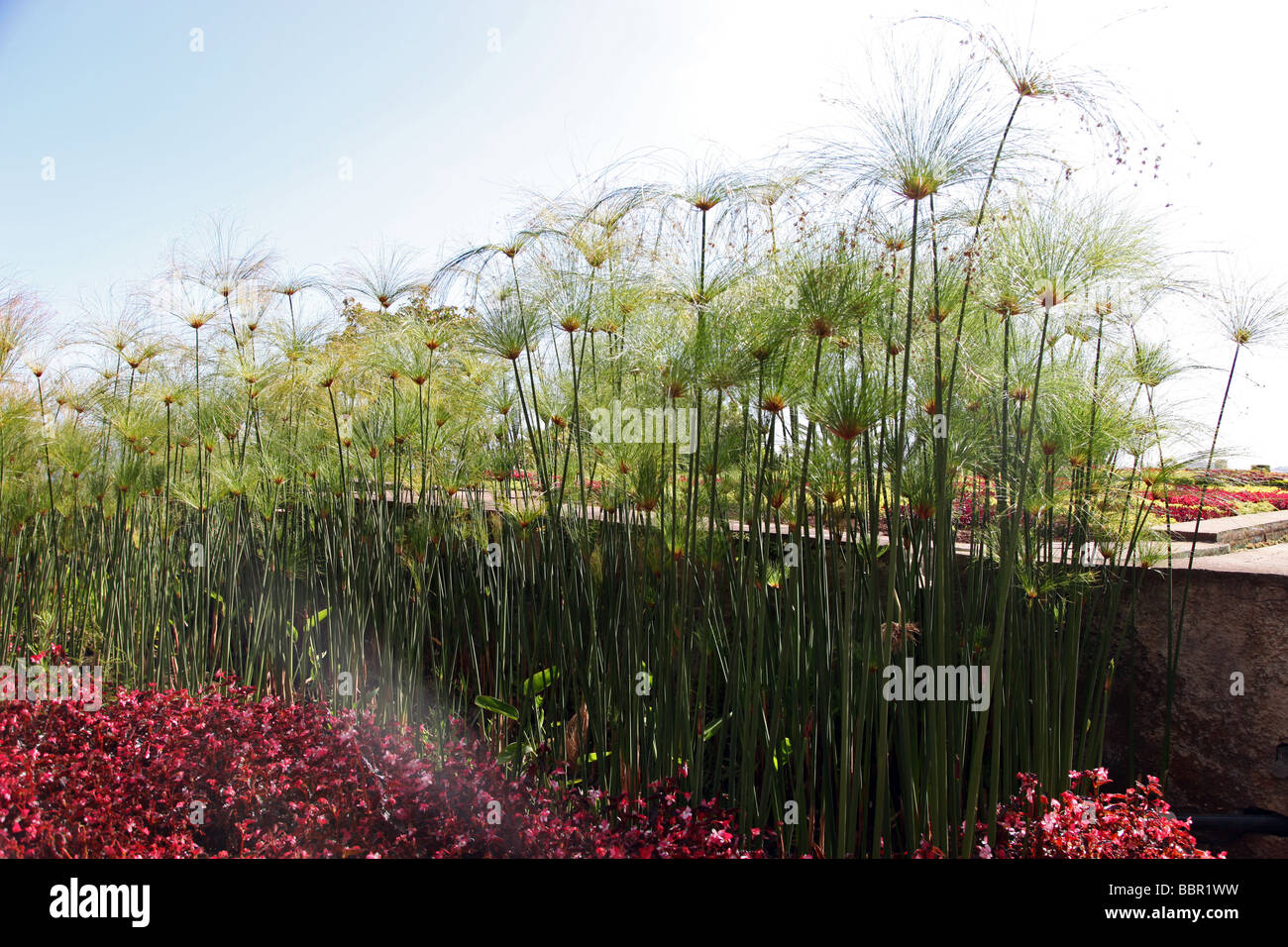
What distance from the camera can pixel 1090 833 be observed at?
6.02 feet

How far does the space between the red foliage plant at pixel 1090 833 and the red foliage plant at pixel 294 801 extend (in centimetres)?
63

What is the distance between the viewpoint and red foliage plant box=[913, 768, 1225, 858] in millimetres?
1813

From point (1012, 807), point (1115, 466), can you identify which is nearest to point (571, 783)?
point (1012, 807)

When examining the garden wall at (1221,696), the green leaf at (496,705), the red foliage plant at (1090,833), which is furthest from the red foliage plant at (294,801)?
the garden wall at (1221,696)

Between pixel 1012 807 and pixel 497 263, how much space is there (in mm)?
2310

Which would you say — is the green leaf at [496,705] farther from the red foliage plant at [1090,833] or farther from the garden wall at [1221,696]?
the garden wall at [1221,696]

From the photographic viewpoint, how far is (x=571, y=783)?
241 cm

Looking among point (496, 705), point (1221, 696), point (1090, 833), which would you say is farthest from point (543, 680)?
point (1221, 696)

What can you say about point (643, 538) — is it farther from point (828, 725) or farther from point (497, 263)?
point (497, 263)

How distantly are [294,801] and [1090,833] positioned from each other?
1858 millimetres

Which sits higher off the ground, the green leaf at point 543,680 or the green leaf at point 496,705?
the green leaf at point 543,680

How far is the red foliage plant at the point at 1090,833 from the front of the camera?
1.81m

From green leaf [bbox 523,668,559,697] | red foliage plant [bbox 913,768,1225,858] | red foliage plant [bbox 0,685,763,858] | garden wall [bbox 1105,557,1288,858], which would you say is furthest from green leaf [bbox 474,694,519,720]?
garden wall [bbox 1105,557,1288,858]

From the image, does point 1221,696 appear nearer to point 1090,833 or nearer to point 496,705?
point 1090,833
